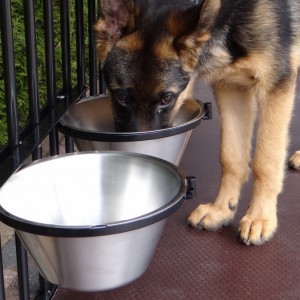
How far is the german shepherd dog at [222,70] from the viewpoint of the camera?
2367 mm

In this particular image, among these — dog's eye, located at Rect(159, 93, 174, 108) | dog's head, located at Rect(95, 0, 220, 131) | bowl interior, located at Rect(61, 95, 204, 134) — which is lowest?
bowl interior, located at Rect(61, 95, 204, 134)

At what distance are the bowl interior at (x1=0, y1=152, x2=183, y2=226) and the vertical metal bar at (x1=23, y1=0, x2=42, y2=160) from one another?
5.6 inches

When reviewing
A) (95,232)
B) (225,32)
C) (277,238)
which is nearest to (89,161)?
(95,232)

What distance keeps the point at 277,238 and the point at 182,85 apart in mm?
872

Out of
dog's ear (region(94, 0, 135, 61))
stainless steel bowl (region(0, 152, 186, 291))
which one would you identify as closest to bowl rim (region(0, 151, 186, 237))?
stainless steel bowl (region(0, 152, 186, 291))

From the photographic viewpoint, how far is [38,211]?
202 centimetres

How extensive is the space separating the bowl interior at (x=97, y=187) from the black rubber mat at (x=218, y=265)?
37cm

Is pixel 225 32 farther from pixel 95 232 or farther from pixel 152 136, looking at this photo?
pixel 95 232

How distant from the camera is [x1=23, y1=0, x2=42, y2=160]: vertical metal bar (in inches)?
82.1

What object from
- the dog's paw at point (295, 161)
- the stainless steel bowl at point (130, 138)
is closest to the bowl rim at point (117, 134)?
the stainless steel bowl at point (130, 138)

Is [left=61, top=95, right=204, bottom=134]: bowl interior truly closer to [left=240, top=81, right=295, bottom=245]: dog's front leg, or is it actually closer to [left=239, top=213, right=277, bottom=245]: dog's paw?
[left=240, top=81, right=295, bottom=245]: dog's front leg

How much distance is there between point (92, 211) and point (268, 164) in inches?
37.2

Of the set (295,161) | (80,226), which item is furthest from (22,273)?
(295,161)

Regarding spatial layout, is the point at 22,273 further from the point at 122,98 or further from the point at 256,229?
the point at 256,229
